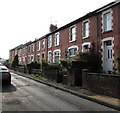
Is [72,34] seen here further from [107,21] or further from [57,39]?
[107,21]

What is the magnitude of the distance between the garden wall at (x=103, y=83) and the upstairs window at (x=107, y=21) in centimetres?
569

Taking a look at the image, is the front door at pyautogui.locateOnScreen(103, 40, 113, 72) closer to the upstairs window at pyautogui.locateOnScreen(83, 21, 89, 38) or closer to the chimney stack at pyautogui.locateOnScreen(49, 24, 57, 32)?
the upstairs window at pyautogui.locateOnScreen(83, 21, 89, 38)

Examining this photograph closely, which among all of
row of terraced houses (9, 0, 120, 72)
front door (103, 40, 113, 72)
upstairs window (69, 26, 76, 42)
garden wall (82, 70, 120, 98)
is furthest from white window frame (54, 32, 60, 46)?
garden wall (82, 70, 120, 98)

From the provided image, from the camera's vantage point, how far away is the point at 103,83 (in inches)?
376

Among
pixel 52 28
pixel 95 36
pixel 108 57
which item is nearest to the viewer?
pixel 108 57

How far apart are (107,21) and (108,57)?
3195mm

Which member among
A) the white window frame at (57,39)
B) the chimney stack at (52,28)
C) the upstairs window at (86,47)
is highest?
the chimney stack at (52,28)

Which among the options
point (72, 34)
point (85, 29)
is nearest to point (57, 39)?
point (72, 34)

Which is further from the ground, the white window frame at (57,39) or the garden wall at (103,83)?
the white window frame at (57,39)

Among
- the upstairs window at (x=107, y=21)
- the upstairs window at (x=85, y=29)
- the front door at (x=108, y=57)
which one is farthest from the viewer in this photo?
the upstairs window at (x=85, y=29)

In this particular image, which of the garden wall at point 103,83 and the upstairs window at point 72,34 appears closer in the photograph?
the garden wall at point 103,83

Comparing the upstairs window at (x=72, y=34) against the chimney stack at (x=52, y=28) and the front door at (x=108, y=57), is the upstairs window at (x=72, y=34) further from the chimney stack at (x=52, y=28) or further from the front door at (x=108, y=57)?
the chimney stack at (x=52, y=28)

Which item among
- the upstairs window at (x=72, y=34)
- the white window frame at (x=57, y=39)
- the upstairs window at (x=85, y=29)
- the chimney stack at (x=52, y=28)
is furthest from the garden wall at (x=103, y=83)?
the chimney stack at (x=52, y=28)

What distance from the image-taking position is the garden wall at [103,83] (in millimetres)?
8625
